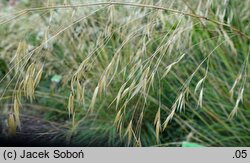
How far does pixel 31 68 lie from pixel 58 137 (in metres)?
0.77

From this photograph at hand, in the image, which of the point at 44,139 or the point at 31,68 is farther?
the point at 44,139

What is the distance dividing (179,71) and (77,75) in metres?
0.70

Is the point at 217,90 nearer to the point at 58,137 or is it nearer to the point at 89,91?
the point at 89,91

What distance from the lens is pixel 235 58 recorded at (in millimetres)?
2104

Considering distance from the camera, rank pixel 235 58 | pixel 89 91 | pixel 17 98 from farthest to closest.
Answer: pixel 89 91 < pixel 235 58 < pixel 17 98

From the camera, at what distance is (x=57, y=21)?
2.34m

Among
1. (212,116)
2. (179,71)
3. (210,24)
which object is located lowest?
(212,116)

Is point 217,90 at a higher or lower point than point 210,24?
lower

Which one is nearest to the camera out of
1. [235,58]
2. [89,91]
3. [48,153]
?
[48,153]

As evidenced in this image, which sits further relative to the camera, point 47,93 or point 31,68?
point 47,93

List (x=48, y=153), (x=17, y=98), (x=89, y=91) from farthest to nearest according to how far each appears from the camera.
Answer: (x=89, y=91), (x=48, y=153), (x=17, y=98)

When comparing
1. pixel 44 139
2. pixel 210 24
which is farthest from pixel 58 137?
pixel 210 24

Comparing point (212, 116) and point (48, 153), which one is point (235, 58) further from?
point (48, 153)

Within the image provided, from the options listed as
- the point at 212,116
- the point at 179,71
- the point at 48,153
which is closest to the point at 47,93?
the point at 48,153
